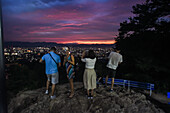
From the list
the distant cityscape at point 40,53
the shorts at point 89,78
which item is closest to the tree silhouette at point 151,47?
the distant cityscape at point 40,53

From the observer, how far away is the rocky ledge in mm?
3637

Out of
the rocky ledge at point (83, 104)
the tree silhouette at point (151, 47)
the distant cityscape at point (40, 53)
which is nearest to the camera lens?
the rocky ledge at point (83, 104)

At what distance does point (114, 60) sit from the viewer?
464 cm

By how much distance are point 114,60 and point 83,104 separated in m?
2.07

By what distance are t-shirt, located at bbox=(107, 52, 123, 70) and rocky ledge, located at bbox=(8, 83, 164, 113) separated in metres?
1.12

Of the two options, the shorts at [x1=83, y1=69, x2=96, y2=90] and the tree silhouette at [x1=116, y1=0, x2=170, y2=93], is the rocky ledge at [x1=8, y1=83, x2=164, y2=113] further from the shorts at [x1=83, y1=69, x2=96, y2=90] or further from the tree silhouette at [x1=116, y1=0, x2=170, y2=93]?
the tree silhouette at [x1=116, y1=0, x2=170, y2=93]

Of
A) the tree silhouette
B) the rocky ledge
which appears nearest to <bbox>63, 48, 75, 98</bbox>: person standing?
the rocky ledge

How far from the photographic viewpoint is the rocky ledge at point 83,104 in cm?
364

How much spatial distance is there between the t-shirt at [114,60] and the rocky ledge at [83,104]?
1.12 m

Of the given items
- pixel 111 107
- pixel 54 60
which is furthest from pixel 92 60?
pixel 111 107

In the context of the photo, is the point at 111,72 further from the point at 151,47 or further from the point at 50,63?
the point at 151,47

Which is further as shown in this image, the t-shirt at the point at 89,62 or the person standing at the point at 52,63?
the person standing at the point at 52,63

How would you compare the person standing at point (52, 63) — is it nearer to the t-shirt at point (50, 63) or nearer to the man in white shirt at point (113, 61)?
the t-shirt at point (50, 63)

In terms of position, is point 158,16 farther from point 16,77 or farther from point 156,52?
point 16,77
